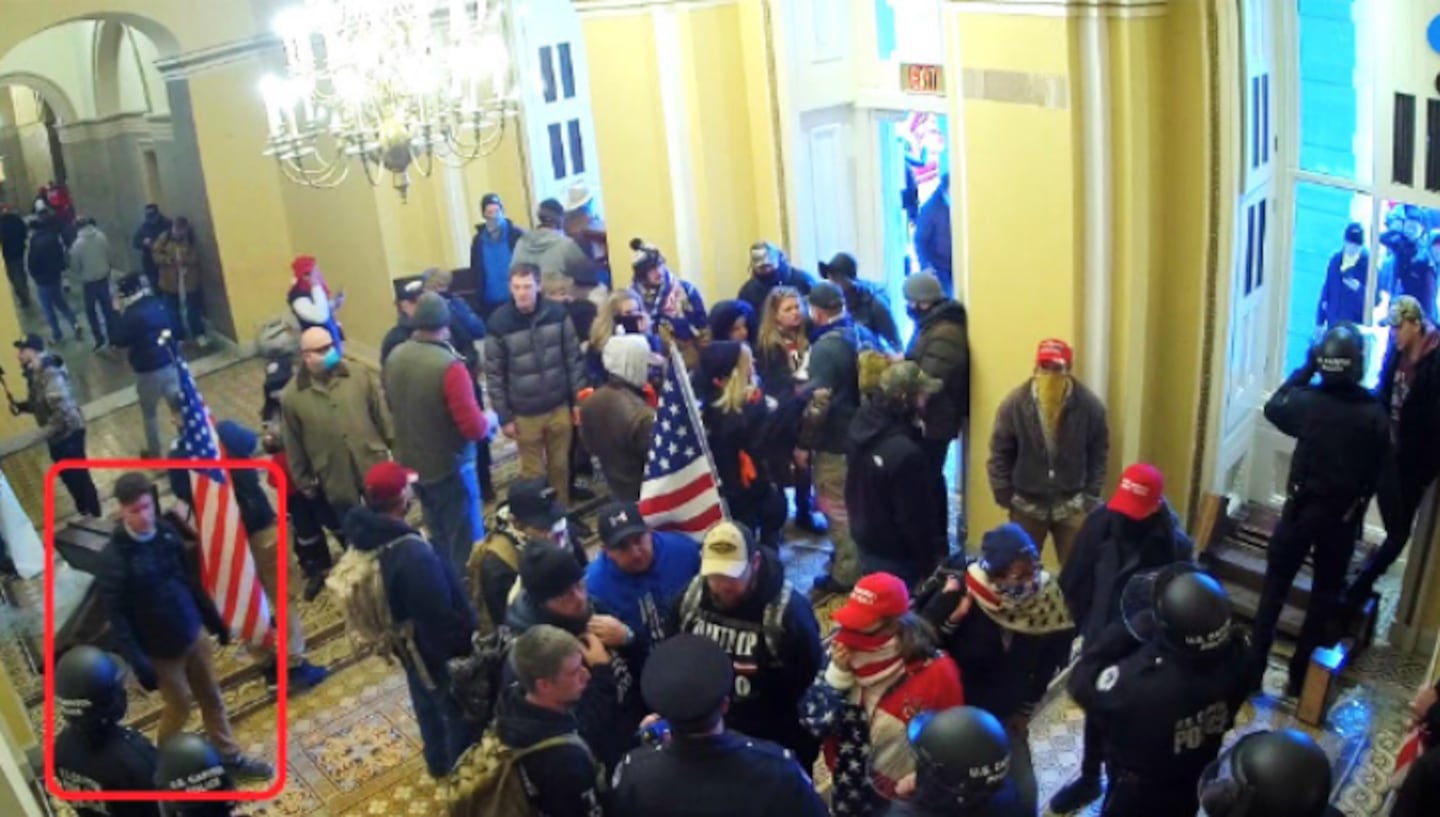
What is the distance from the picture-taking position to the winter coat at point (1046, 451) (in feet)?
18.4

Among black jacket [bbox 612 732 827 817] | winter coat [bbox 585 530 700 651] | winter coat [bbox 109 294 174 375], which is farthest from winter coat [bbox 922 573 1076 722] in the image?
winter coat [bbox 109 294 174 375]

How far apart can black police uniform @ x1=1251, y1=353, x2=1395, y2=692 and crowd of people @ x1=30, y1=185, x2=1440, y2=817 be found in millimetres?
12

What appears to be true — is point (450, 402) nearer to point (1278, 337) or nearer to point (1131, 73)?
point (1131, 73)

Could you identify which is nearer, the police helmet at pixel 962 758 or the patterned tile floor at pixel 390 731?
the police helmet at pixel 962 758

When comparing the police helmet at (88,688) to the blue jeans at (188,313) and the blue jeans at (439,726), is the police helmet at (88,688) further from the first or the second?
the blue jeans at (188,313)

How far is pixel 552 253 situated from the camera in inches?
326

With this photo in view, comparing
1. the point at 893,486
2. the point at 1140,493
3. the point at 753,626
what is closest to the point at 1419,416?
the point at 1140,493

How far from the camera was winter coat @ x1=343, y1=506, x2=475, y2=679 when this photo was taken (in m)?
4.55

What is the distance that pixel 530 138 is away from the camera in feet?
35.2

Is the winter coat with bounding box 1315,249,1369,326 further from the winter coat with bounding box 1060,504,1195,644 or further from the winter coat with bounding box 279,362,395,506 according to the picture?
the winter coat with bounding box 279,362,395,506

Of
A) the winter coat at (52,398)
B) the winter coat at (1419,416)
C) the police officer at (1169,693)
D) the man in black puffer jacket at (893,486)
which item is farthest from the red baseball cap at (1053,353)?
the winter coat at (52,398)

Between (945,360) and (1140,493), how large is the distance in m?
1.97

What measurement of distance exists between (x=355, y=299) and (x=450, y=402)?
5442 millimetres

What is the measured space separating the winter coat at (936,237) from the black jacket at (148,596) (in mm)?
5073
